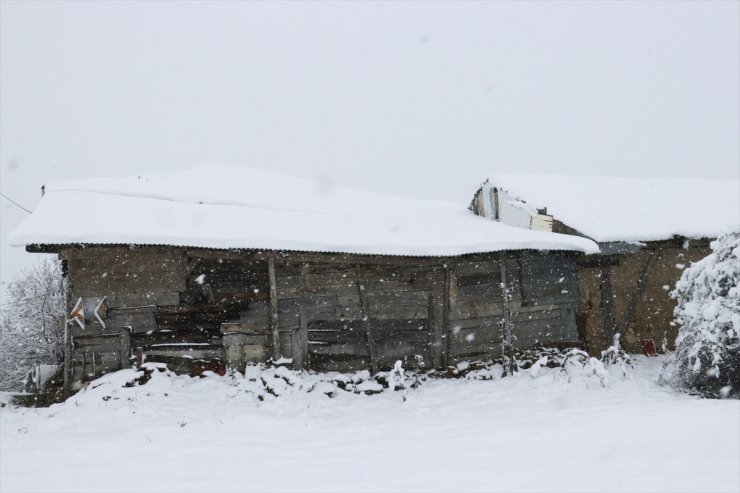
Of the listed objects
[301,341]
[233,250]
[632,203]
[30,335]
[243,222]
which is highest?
[632,203]

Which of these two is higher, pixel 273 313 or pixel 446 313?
pixel 273 313

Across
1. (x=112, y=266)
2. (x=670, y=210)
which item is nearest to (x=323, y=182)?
(x=112, y=266)

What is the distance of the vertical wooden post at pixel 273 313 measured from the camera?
973cm

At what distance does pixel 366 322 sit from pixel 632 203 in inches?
365

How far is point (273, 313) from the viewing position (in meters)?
9.85

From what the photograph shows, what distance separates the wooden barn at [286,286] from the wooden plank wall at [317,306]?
0.02m

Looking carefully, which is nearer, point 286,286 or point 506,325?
point 286,286

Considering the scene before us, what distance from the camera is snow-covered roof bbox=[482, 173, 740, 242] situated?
40.1ft

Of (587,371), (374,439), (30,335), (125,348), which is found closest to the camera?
(374,439)

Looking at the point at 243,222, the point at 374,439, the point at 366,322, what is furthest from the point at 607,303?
the point at 243,222

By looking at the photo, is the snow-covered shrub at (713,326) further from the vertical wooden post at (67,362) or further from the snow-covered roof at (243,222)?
the vertical wooden post at (67,362)

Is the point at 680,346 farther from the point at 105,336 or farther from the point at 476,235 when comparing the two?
the point at 105,336

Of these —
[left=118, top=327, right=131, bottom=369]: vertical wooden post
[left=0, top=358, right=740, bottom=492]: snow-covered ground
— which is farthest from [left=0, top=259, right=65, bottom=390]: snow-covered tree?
[left=0, top=358, right=740, bottom=492]: snow-covered ground

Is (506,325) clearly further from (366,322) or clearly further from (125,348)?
(125,348)
